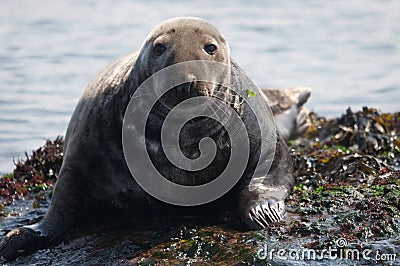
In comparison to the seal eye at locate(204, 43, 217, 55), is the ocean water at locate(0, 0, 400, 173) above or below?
above

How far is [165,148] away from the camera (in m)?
5.89

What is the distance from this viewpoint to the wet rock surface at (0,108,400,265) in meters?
5.29

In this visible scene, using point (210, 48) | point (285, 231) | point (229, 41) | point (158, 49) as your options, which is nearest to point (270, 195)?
point (285, 231)

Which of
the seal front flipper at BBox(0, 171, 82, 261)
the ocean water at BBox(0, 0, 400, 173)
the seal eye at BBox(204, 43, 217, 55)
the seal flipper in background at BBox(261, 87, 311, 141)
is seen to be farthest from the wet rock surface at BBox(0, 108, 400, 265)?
the ocean water at BBox(0, 0, 400, 173)

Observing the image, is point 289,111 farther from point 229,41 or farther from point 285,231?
point 229,41

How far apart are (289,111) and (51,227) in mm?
4622

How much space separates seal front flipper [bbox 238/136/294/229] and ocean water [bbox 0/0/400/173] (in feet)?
16.2

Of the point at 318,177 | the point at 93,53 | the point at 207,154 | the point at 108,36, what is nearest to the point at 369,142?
the point at 318,177

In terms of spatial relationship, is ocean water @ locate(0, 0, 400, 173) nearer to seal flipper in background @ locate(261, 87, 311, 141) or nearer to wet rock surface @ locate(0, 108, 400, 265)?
seal flipper in background @ locate(261, 87, 311, 141)

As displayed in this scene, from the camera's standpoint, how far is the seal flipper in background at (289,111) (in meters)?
9.92

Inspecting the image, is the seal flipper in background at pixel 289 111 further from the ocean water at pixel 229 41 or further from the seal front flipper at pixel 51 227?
the seal front flipper at pixel 51 227

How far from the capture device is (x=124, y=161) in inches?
240

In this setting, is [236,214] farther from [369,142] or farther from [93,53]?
[93,53]

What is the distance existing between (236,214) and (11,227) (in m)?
1.86
